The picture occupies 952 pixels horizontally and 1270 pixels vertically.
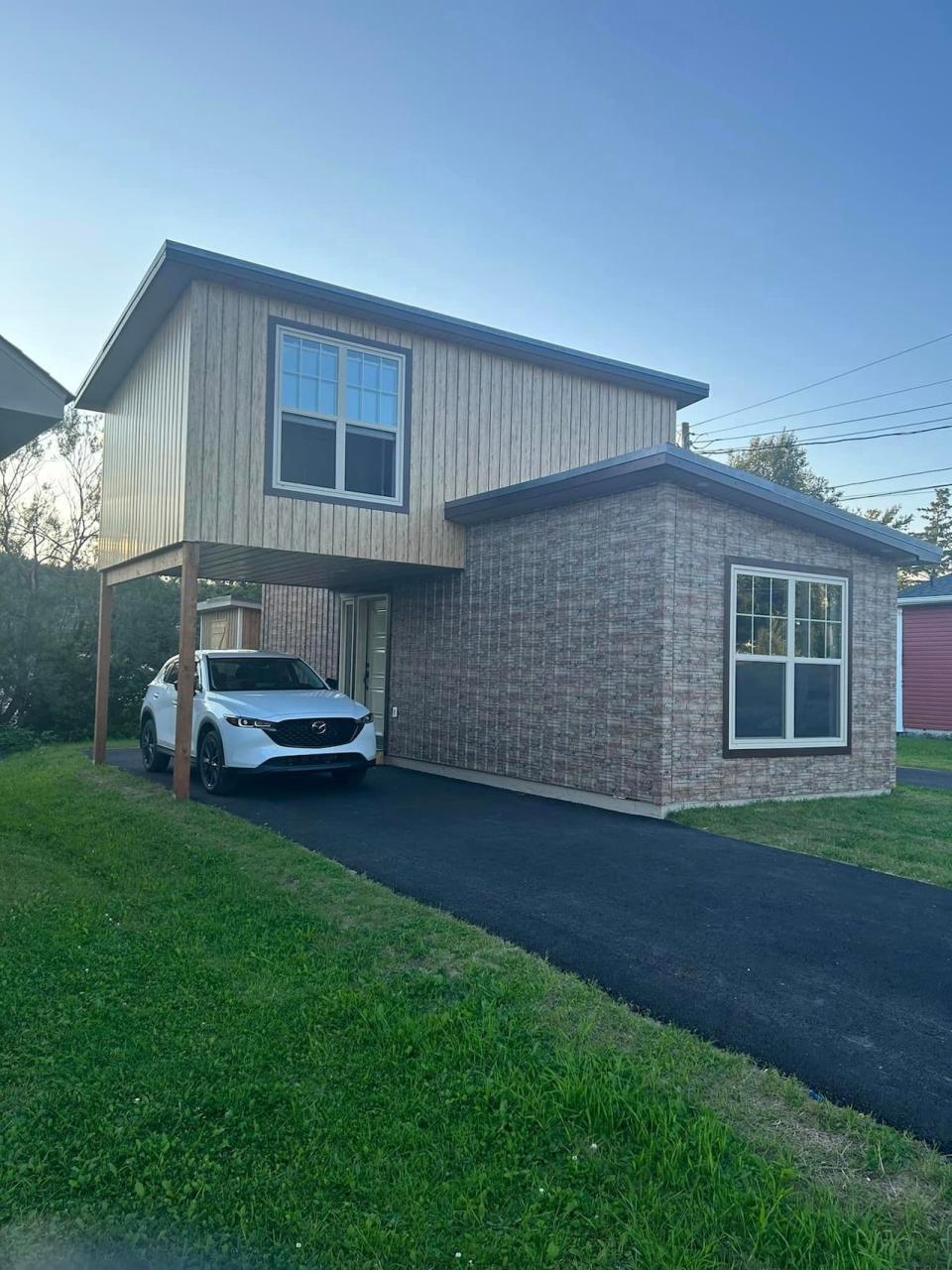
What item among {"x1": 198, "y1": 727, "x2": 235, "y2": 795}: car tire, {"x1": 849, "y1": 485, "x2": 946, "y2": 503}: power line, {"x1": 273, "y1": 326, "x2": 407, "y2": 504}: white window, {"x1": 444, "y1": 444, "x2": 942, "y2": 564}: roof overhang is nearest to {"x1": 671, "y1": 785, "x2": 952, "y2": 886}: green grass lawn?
{"x1": 444, "y1": 444, "x2": 942, "y2": 564}: roof overhang

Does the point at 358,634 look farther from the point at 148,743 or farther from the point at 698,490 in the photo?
the point at 698,490

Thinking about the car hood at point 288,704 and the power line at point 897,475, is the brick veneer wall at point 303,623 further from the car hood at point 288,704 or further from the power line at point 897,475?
the power line at point 897,475

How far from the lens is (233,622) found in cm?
1983

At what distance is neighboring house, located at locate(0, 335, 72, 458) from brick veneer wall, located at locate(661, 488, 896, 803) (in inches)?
229

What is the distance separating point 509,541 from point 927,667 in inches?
620

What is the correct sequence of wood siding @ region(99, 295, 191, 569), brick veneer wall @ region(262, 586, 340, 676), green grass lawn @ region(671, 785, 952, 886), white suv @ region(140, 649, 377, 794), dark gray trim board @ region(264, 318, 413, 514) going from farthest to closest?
brick veneer wall @ region(262, 586, 340, 676)
dark gray trim board @ region(264, 318, 413, 514)
wood siding @ region(99, 295, 191, 569)
white suv @ region(140, 649, 377, 794)
green grass lawn @ region(671, 785, 952, 886)

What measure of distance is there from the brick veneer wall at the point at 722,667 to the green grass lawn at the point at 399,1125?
182 inches

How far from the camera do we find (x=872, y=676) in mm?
10664

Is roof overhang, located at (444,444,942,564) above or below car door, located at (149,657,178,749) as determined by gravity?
above

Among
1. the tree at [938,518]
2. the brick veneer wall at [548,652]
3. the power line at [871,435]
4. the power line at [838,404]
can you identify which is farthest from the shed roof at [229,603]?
the tree at [938,518]

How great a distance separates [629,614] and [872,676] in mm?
3609

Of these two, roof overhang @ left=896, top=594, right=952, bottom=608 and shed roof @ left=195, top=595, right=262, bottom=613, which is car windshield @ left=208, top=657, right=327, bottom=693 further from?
roof overhang @ left=896, top=594, right=952, bottom=608

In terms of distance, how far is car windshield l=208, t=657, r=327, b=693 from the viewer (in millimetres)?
10875

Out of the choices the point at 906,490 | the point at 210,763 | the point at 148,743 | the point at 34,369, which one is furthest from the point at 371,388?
the point at 906,490
